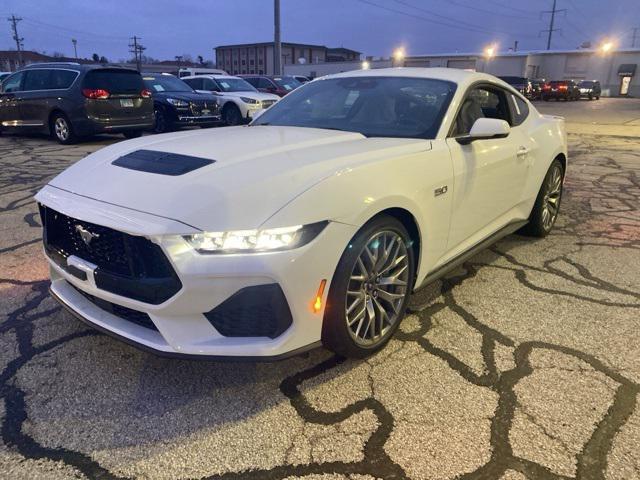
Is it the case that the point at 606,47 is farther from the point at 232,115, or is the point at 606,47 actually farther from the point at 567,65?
the point at 232,115

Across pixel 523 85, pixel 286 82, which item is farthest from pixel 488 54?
pixel 286 82

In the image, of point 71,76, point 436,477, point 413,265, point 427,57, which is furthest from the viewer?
point 427,57

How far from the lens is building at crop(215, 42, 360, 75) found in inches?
3904

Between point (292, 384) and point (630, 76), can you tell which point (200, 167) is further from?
point (630, 76)

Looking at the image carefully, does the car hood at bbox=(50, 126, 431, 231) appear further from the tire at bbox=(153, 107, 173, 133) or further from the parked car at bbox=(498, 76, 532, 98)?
the parked car at bbox=(498, 76, 532, 98)

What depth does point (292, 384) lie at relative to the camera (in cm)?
253

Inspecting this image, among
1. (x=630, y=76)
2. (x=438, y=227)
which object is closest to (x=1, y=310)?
(x=438, y=227)

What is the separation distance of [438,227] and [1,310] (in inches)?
110

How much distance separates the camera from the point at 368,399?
7.91 ft

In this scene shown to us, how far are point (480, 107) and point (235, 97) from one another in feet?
35.4

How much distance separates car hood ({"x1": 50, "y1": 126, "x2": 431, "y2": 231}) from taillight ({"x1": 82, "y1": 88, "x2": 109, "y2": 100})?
7842mm

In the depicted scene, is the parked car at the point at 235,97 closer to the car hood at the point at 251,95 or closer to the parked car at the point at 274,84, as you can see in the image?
the car hood at the point at 251,95

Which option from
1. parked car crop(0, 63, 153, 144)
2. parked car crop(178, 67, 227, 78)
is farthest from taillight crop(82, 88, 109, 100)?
parked car crop(178, 67, 227, 78)

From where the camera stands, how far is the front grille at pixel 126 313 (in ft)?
7.60
